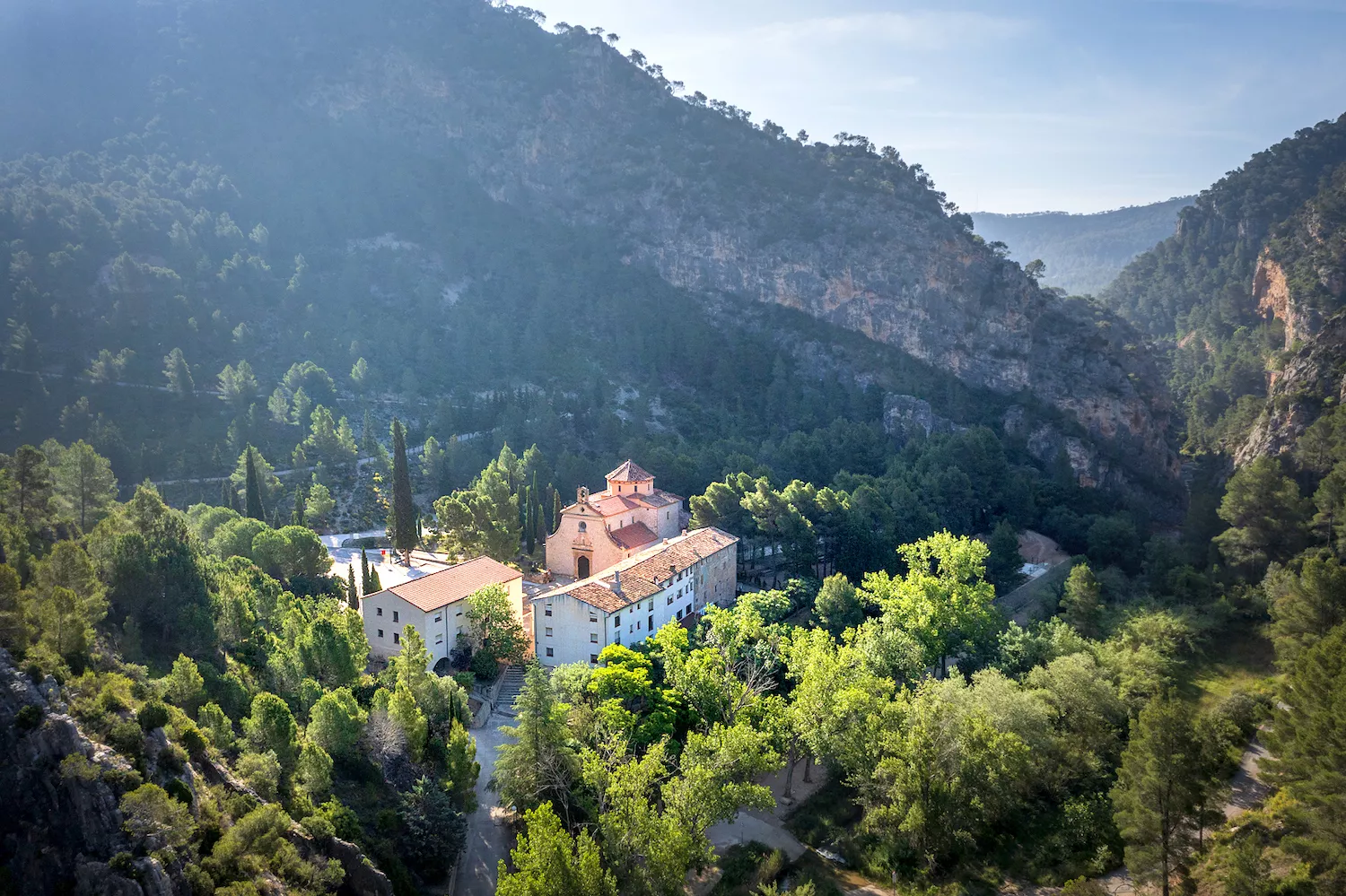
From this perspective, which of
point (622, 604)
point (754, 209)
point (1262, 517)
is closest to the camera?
point (622, 604)

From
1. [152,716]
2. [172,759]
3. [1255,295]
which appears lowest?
[172,759]

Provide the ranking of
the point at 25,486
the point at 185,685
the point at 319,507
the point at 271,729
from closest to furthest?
the point at 271,729 → the point at 185,685 → the point at 25,486 → the point at 319,507

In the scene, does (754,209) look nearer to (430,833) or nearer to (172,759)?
(430,833)

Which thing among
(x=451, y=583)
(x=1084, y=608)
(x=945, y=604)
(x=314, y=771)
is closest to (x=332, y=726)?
(x=314, y=771)

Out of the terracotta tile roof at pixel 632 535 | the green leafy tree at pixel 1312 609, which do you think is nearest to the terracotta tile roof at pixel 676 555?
Answer: the terracotta tile roof at pixel 632 535

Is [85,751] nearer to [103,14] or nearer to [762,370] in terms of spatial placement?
[762,370]

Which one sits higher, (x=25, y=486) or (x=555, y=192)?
(x=555, y=192)

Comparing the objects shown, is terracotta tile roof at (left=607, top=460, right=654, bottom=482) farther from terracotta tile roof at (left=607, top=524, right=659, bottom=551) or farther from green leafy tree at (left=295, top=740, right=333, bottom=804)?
green leafy tree at (left=295, top=740, right=333, bottom=804)
